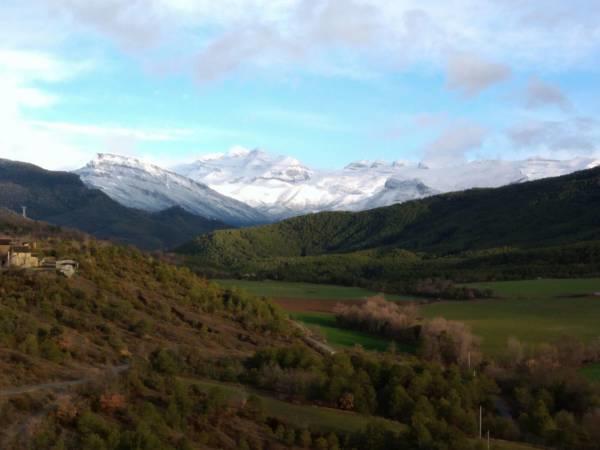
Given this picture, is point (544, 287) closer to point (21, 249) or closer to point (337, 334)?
point (337, 334)

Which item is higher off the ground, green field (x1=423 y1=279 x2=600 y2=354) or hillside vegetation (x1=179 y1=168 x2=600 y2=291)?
hillside vegetation (x1=179 y1=168 x2=600 y2=291)

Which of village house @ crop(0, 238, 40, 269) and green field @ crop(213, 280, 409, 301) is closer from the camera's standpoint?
village house @ crop(0, 238, 40, 269)

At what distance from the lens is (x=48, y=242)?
6425cm

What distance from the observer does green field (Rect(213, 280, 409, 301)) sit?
9525 centimetres

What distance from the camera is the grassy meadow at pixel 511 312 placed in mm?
64688

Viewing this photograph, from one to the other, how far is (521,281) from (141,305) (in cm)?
6333

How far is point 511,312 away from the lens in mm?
76688

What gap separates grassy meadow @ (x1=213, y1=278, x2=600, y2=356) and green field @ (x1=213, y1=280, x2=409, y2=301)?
0.12 meters

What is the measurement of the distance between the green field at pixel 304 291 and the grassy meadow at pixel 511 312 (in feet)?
0.39

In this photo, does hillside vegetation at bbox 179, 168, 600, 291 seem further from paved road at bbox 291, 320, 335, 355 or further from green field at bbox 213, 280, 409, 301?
paved road at bbox 291, 320, 335, 355

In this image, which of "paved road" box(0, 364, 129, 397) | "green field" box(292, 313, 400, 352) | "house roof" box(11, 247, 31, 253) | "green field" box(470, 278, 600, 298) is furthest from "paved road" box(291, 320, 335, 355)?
"green field" box(470, 278, 600, 298)

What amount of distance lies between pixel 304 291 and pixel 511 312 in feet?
110

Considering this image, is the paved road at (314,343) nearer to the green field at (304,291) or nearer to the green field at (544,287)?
the green field at (304,291)

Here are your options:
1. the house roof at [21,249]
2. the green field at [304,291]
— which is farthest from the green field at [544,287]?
the house roof at [21,249]
